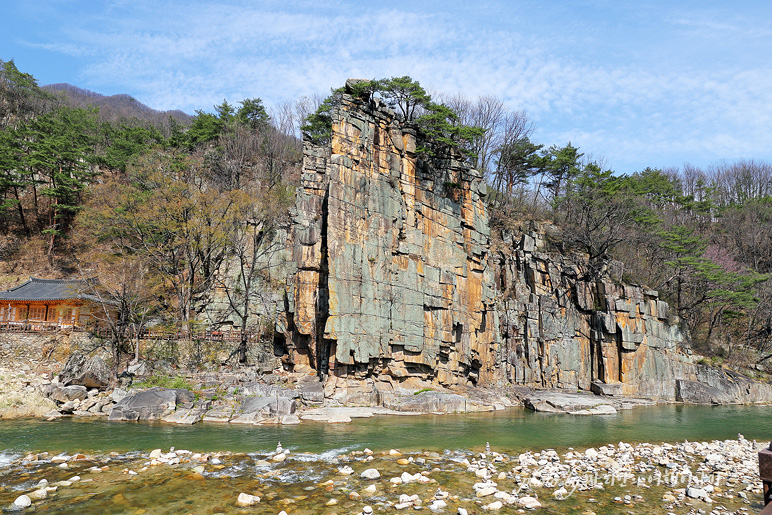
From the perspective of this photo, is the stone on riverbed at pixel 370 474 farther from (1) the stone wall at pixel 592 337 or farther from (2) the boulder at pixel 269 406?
(1) the stone wall at pixel 592 337

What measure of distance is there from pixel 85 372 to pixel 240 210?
1627 cm

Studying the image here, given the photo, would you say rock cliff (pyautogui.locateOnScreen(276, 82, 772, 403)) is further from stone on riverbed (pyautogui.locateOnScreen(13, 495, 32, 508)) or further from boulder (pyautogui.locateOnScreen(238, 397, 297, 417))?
stone on riverbed (pyautogui.locateOnScreen(13, 495, 32, 508))

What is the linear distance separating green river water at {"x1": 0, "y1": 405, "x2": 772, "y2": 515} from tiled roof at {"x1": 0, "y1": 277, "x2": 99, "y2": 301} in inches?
542

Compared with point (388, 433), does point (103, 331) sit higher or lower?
higher

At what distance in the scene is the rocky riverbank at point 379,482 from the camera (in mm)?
10930

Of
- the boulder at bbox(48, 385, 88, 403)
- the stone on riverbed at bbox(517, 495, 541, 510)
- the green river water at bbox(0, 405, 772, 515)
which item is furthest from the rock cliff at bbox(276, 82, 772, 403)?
the stone on riverbed at bbox(517, 495, 541, 510)

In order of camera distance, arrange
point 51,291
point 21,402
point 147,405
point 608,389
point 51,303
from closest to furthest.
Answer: point 147,405
point 21,402
point 51,303
point 51,291
point 608,389


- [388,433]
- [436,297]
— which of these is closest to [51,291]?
[436,297]

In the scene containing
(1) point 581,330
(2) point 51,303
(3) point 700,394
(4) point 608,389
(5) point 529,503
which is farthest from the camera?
(1) point 581,330

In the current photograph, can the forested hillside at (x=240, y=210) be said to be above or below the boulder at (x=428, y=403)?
above

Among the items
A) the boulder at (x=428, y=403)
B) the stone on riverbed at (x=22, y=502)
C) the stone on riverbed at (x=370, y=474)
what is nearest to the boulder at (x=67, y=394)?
the stone on riverbed at (x=22, y=502)

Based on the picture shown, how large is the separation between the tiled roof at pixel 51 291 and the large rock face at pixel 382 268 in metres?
14.6

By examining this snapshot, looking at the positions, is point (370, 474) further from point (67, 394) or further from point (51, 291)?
point (51, 291)

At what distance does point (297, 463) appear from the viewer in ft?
48.1
